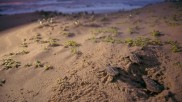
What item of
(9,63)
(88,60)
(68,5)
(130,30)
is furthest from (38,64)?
(68,5)

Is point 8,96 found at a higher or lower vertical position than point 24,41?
lower

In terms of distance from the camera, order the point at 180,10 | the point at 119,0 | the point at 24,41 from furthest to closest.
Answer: the point at 119,0 < the point at 180,10 < the point at 24,41

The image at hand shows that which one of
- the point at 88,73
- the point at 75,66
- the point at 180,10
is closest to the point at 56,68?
the point at 75,66

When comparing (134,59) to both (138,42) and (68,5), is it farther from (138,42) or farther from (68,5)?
(68,5)

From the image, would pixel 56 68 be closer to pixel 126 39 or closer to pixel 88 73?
pixel 88 73

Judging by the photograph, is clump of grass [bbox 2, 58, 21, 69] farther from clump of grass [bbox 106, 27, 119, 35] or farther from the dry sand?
clump of grass [bbox 106, 27, 119, 35]

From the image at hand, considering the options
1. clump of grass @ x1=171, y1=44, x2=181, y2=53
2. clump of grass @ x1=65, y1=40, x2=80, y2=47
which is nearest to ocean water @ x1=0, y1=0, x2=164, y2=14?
clump of grass @ x1=65, y1=40, x2=80, y2=47
